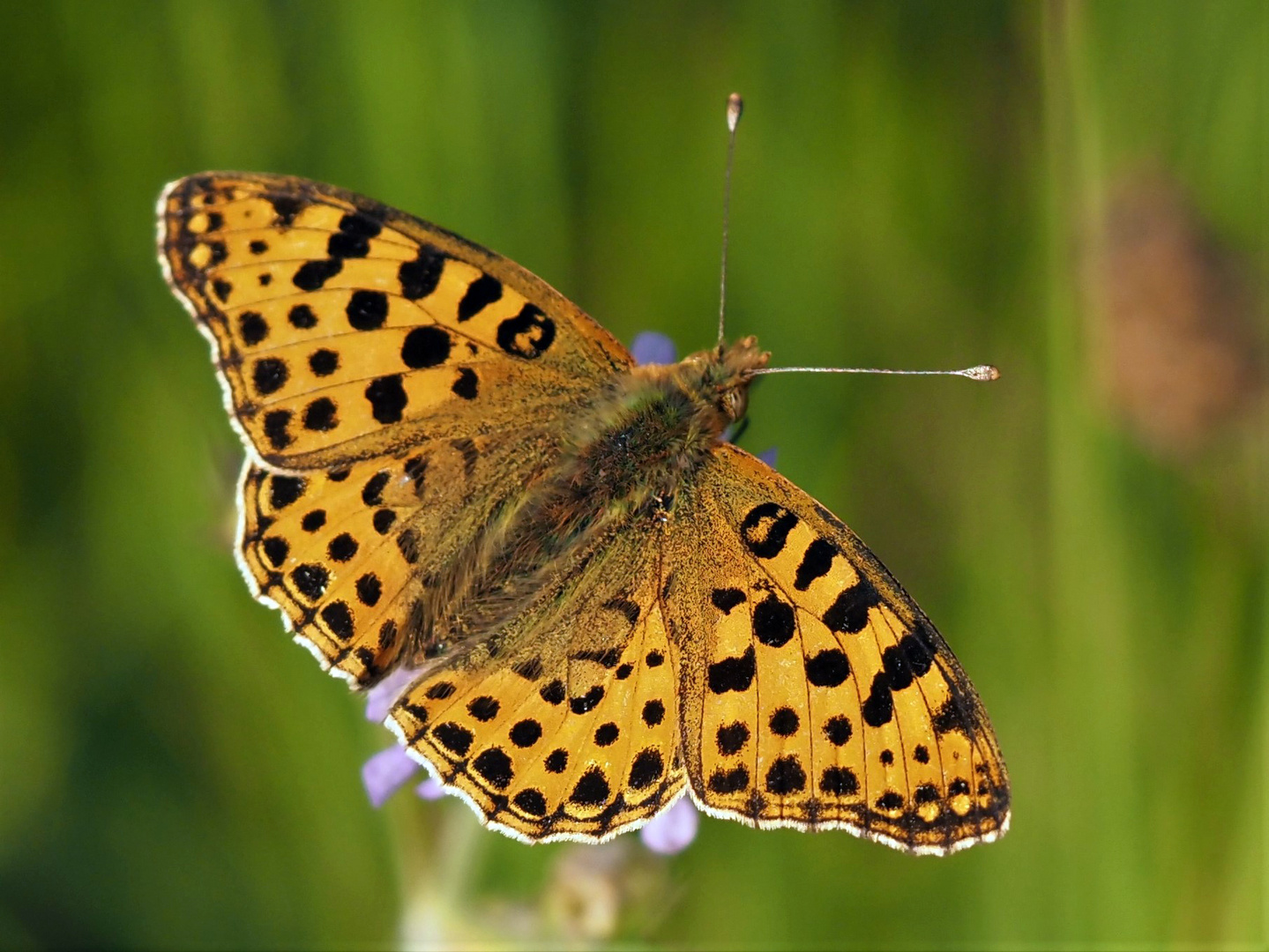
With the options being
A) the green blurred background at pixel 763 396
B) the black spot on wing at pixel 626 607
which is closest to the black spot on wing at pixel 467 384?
the black spot on wing at pixel 626 607

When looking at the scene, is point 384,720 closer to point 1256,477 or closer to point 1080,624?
point 1080,624

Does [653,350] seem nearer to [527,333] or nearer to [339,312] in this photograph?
[527,333]

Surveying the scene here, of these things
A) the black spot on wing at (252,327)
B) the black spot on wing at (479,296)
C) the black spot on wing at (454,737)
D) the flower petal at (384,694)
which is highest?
the black spot on wing at (479,296)

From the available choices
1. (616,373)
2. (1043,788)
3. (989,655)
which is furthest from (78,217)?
(1043,788)

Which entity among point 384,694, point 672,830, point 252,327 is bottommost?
point 672,830

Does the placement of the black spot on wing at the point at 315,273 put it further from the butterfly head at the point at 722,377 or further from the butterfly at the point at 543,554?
the butterfly head at the point at 722,377

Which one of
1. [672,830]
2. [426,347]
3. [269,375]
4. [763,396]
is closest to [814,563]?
[672,830]

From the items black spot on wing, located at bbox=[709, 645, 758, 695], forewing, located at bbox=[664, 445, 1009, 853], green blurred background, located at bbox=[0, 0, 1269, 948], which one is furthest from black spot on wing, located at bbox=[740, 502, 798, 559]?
green blurred background, located at bbox=[0, 0, 1269, 948]
